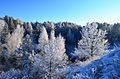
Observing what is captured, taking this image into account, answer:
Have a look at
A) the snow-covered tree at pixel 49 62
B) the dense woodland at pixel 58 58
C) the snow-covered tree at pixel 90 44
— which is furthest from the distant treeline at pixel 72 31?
the snow-covered tree at pixel 49 62

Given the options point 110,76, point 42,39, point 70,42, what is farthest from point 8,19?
point 110,76

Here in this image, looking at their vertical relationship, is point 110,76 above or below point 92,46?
below

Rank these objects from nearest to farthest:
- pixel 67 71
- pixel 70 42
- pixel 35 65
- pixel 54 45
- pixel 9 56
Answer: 1. pixel 67 71
2. pixel 35 65
3. pixel 54 45
4. pixel 9 56
5. pixel 70 42

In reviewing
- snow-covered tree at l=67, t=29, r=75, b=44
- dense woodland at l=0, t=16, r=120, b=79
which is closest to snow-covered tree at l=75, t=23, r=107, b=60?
dense woodland at l=0, t=16, r=120, b=79

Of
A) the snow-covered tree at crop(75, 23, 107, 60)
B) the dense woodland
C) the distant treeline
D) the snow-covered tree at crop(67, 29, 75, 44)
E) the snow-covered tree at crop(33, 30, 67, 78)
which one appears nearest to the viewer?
the dense woodland

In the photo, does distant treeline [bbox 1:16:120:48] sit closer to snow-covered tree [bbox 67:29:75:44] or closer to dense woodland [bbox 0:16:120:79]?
snow-covered tree [bbox 67:29:75:44]

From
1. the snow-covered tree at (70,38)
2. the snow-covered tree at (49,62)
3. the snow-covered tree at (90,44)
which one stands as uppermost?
the snow-covered tree at (70,38)

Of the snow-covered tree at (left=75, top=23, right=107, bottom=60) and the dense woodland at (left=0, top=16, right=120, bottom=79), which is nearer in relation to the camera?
the dense woodland at (left=0, top=16, right=120, bottom=79)

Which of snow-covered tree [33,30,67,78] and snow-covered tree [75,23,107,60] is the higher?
snow-covered tree [75,23,107,60]

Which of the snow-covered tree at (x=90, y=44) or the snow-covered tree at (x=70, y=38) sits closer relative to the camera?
the snow-covered tree at (x=90, y=44)

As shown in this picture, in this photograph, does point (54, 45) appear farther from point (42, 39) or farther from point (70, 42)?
point (70, 42)

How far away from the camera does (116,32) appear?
116562 millimetres

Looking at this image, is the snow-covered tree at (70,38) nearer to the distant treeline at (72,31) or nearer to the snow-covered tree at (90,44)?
the distant treeline at (72,31)

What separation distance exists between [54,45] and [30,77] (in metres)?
7.38
